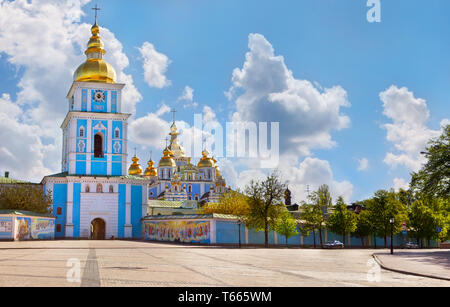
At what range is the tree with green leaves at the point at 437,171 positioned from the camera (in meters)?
37.0

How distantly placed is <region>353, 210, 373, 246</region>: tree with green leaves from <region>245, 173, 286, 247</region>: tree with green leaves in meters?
16.1

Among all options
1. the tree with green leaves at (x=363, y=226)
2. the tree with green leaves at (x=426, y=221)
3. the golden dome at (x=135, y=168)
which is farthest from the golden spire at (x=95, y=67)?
the golden dome at (x=135, y=168)

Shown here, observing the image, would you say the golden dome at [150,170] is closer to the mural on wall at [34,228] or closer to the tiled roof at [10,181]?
the tiled roof at [10,181]

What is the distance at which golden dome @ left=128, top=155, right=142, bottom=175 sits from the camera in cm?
11656

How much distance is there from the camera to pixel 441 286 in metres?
13.9

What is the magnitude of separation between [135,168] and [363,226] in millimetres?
64734

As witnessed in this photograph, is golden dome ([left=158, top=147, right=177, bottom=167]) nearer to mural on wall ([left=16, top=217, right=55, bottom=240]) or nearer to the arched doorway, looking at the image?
the arched doorway

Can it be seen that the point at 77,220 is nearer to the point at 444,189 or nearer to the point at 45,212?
the point at 45,212

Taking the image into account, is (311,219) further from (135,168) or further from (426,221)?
(135,168)

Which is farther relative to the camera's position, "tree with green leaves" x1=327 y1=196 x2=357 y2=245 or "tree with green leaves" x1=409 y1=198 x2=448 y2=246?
"tree with green leaves" x1=409 y1=198 x2=448 y2=246

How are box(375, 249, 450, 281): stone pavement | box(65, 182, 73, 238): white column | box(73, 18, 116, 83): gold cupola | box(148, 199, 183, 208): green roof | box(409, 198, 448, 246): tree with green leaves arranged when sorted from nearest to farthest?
box(375, 249, 450, 281): stone pavement
box(65, 182, 73, 238): white column
box(409, 198, 448, 246): tree with green leaves
box(73, 18, 116, 83): gold cupola
box(148, 199, 183, 208): green roof

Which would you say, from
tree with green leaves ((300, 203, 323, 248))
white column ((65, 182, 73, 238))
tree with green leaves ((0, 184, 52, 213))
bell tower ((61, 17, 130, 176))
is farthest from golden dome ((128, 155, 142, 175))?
tree with green leaves ((300, 203, 323, 248))
